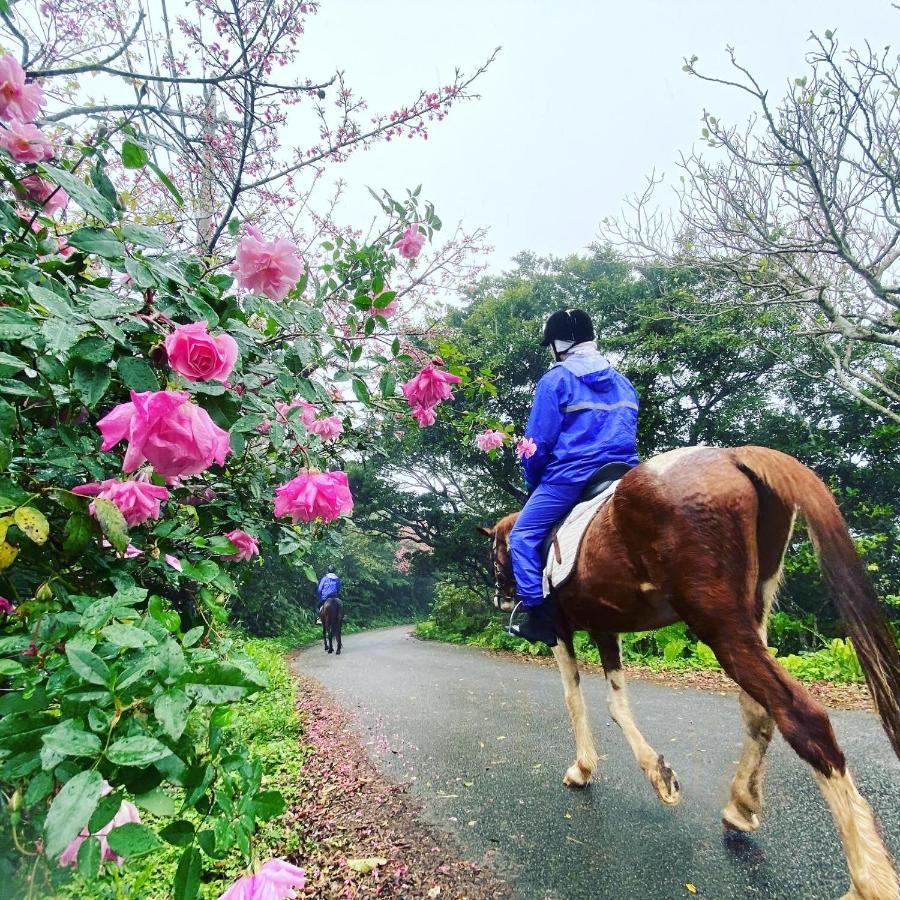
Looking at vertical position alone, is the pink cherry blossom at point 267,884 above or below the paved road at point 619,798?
above

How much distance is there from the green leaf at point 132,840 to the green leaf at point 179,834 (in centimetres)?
8

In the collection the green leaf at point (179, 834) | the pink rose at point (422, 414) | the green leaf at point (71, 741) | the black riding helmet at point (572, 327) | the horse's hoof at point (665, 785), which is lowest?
the horse's hoof at point (665, 785)

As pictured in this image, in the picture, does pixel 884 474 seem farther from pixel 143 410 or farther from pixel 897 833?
pixel 143 410

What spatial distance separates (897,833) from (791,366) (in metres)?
8.77

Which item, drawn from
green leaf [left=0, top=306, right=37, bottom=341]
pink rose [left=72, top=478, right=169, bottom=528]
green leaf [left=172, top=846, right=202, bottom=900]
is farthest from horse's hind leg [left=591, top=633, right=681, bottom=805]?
green leaf [left=0, top=306, right=37, bottom=341]

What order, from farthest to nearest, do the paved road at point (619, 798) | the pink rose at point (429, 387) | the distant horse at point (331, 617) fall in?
the distant horse at point (331, 617)
the pink rose at point (429, 387)
the paved road at point (619, 798)

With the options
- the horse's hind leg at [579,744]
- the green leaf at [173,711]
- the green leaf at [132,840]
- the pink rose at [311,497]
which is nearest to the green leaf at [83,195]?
the pink rose at [311,497]

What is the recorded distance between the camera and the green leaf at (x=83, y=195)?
3.43 ft

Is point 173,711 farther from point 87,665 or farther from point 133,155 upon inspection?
point 133,155

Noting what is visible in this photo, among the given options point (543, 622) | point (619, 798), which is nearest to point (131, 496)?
point (543, 622)

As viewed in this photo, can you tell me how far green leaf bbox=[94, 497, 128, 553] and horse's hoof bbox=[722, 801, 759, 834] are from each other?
2.75 metres

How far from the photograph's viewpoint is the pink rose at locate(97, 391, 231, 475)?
3.15 feet

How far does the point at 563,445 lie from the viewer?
305cm

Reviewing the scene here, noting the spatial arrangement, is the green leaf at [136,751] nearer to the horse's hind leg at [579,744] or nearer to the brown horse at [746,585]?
the brown horse at [746,585]
